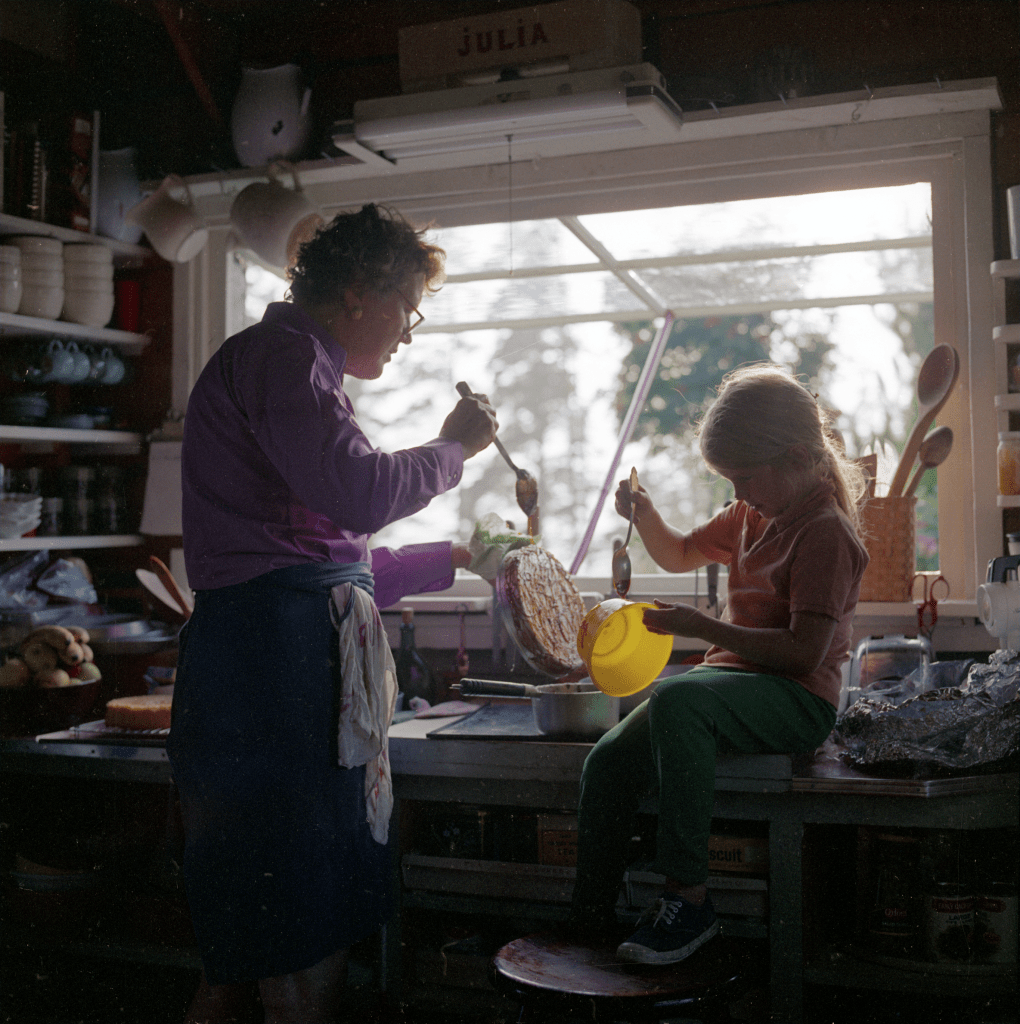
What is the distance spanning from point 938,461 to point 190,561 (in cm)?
149

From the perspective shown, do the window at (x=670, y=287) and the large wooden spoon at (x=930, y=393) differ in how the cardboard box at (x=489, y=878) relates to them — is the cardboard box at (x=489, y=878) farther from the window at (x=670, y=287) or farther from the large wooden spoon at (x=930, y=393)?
the large wooden spoon at (x=930, y=393)

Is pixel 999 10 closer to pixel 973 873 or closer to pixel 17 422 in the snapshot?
pixel 973 873

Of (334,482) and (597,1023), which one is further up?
(334,482)

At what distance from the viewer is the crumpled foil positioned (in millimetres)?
1646

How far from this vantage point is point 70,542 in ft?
8.72

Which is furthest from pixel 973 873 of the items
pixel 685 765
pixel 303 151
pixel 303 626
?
pixel 303 151

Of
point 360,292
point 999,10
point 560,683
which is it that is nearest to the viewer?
point 360,292

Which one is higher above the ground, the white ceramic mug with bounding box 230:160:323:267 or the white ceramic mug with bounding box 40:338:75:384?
the white ceramic mug with bounding box 230:160:323:267

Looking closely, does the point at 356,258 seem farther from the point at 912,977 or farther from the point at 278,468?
the point at 912,977

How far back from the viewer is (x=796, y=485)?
168cm

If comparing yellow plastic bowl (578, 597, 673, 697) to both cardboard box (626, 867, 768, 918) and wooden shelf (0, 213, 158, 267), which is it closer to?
cardboard box (626, 867, 768, 918)

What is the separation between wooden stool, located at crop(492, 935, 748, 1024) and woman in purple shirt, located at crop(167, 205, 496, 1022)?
10.4 inches

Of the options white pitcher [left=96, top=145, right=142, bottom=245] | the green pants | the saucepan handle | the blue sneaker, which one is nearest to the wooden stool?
the blue sneaker

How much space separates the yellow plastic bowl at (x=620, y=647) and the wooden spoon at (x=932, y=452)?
639mm
